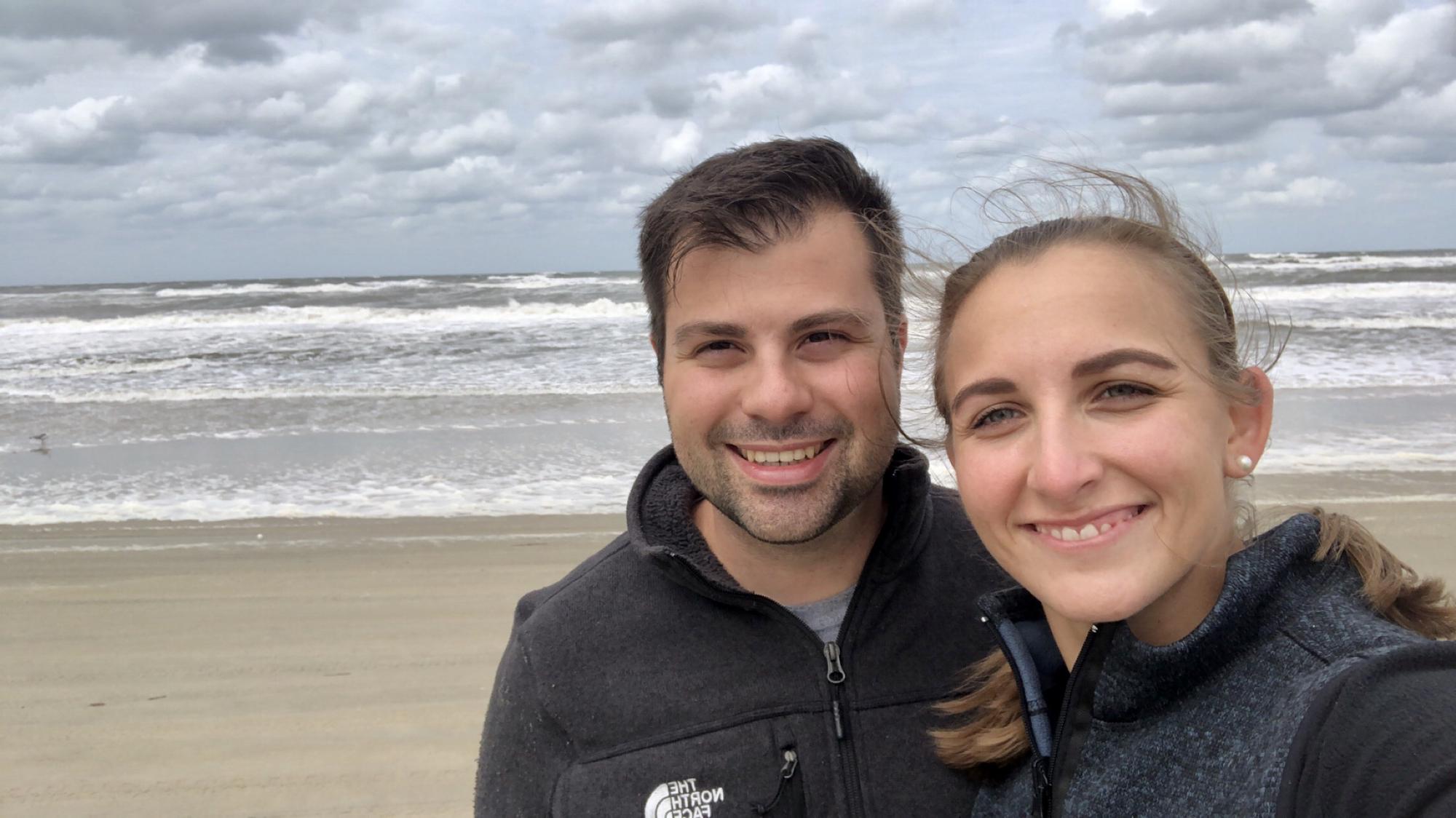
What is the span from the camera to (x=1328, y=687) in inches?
44.1

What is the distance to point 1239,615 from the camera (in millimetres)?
1320

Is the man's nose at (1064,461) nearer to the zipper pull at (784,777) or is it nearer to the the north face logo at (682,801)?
the zipper pull at (784,777)

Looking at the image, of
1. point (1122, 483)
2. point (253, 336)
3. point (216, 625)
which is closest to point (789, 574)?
point (1122, 483)

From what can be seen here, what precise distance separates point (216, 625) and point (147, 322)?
2506 cm

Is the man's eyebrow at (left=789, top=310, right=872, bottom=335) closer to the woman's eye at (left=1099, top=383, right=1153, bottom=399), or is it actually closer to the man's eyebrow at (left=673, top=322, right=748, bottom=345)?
the man's eyebrow at (left=673, top=322, right=748, bottom=345)

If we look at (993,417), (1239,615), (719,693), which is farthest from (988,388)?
(719,693)

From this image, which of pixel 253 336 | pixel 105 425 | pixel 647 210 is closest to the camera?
pixel 647 210

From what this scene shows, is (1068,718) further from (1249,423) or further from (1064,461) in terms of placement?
(1249,423)

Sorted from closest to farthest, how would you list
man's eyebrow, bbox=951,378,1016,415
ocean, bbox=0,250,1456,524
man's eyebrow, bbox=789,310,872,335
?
man's eyebrow, bbox=951,378,1016,415
man's eyebrow, bbox=789,310,872,335
ocean, bbox=0,250,1456,524

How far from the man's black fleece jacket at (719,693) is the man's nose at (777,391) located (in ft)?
1.06

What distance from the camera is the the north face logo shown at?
1818 millimetres

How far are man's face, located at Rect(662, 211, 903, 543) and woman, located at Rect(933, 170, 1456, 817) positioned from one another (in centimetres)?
33

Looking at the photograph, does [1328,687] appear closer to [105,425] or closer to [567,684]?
[567,684]

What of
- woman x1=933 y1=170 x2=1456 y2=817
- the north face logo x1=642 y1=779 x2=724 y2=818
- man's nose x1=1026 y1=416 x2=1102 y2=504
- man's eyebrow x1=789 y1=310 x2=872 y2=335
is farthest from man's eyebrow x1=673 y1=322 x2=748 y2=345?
the north face logo x1=642 y1=779 x2=724 y2=818
